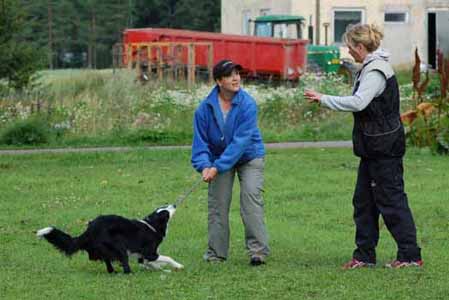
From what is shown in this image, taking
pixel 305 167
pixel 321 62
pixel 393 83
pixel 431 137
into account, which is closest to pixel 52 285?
pixel 393 83

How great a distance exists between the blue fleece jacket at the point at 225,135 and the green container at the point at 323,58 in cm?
3320

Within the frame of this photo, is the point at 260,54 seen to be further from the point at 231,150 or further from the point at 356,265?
the point at 356,265

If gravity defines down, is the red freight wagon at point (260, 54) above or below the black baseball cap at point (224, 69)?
below

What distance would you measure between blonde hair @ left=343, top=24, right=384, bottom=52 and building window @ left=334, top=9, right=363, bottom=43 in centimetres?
4141

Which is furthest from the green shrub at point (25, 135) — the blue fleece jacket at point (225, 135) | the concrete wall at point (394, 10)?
the concrete wall at point (394, 10)

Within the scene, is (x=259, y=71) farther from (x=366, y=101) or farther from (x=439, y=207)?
(x=366, y=101)

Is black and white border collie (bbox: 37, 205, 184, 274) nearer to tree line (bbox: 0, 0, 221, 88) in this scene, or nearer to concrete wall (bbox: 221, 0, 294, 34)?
tree line (bbox: 0, 0, 221, 88)

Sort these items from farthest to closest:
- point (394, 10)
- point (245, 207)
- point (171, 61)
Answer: point (394, 10) < point (171, 61) < point (245, 207)

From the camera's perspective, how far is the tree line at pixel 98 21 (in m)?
56.6

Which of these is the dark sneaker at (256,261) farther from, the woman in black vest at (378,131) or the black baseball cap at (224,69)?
the black baseball cap at (224,69)

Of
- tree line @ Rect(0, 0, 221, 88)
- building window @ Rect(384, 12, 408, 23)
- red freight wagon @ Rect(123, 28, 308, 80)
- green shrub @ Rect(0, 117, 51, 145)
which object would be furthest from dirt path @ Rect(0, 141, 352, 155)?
building window @ Rect(384, 12, 408, 23)

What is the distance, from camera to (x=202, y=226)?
12156 mm

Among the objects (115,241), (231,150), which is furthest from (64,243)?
(231,150)

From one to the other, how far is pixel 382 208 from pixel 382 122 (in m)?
0.71
